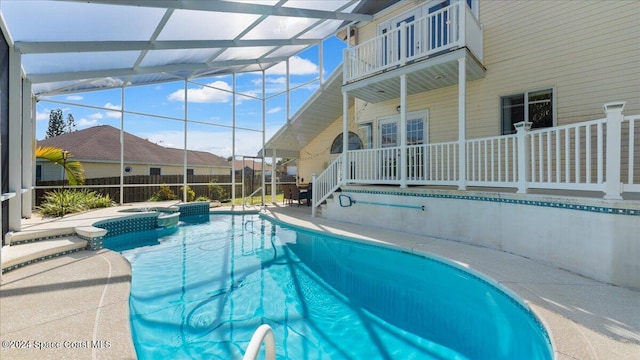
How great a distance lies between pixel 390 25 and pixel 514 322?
9569 millimetres

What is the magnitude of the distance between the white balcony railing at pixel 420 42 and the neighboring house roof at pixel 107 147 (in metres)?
16.5

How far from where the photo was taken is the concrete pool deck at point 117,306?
2.57m

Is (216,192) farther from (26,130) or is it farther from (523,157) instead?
(523,157)

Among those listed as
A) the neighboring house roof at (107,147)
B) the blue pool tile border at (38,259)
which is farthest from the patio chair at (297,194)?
the neighboring house roof at (107,147)

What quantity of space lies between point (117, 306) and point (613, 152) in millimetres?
6571

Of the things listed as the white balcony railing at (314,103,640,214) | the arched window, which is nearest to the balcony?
the white balcony railing at (314,103,640,214)

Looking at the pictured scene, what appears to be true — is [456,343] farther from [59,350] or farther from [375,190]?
[375,190]

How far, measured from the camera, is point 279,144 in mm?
14852

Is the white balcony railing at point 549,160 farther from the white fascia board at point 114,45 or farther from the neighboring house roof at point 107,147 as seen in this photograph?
the neighboring house roof at point 107,147

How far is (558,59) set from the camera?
22.8 feet

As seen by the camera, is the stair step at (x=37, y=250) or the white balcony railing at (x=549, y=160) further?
the stair step at (x=37, y=250)

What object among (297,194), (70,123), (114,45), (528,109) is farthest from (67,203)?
(70,123)

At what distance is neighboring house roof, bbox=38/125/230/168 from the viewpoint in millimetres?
18281

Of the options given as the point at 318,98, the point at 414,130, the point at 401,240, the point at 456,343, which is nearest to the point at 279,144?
the point at 318,98
